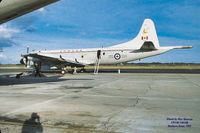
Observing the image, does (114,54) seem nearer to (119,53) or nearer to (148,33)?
(119,53)

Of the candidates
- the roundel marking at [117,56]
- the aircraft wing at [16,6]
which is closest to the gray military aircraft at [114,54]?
the roundel marking at [117,56]

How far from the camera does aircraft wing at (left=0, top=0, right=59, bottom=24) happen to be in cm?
360

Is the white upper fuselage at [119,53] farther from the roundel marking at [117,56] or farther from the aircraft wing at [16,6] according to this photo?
the aircraft wing at [16,6]

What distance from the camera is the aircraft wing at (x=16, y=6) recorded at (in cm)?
360

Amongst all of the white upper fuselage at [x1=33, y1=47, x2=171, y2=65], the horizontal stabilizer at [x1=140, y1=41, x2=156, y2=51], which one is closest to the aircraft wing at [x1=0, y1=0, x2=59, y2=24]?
the horizontal stabilizer at [x1=140, y1=41, x2=156, y2=51]

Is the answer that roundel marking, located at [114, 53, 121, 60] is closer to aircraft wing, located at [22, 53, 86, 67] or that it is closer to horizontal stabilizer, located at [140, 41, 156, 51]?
horizontal stabilizer, located at [140, 41, 156, 51]

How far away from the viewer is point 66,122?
15.8ft

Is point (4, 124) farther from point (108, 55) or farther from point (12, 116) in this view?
point (108, 55)

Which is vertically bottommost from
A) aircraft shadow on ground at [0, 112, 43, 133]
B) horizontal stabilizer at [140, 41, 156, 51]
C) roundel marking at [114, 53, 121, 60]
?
aircraft shadow on ground at [0, 112, 43, 133]

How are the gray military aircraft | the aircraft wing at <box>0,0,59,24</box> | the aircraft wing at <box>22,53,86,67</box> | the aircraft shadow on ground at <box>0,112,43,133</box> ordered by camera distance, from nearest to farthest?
the aircraft wing at <box>0,0,59,24</box> → the aircraft shadow on ground at <box>0,112,43,133</box> → the aircraft wing at <box>22,53,86,67</box> → the gray military aircraft

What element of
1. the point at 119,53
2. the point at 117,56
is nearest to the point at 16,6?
the point at 119,53

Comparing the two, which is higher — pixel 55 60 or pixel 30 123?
pixel 55 60

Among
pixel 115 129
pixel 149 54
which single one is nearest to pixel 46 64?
pixel 149 54

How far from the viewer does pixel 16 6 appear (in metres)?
3.72
